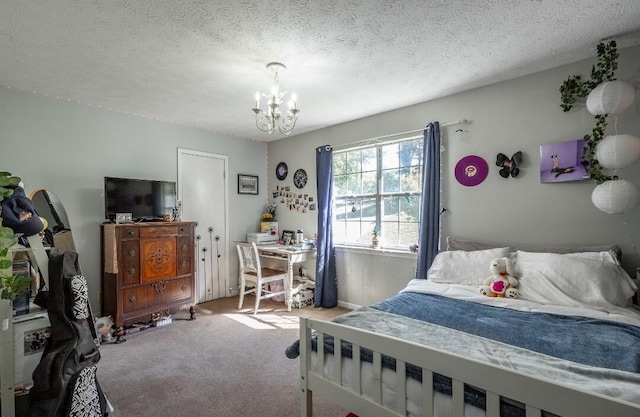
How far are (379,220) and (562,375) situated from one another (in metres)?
2.63

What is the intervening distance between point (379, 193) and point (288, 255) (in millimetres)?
1380

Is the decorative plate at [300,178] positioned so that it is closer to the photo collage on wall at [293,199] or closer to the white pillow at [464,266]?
the photo collage on wall at [293,199]

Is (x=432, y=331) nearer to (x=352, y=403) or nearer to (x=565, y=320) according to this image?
(x=352, y=403)

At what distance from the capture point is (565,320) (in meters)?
1.75

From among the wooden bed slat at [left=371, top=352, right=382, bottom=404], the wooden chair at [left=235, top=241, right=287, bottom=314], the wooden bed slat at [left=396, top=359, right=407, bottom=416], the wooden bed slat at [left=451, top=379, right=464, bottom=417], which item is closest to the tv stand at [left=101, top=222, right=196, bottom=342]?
the wooden chair at [left=235, top=241, right=287, bottom=314]

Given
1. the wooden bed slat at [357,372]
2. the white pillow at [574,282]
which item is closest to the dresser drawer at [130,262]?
the wooden bed slat at [357,372]

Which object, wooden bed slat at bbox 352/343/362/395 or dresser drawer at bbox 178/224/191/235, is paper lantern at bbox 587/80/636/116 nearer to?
wooden bed slat at bbox 352/343/362/395

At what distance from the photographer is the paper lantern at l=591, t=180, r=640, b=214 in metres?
1.89

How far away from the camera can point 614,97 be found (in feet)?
6.32

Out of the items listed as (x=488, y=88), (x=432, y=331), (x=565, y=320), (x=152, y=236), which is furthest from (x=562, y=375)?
(x=152, y=236)

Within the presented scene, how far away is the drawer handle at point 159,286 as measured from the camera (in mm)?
3301

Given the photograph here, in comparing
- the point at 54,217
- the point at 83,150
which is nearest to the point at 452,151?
the point at 83,150

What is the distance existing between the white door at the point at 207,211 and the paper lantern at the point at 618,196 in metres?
4.07

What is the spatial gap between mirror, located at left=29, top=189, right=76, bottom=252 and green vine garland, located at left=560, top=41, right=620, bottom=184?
450 centimetres
